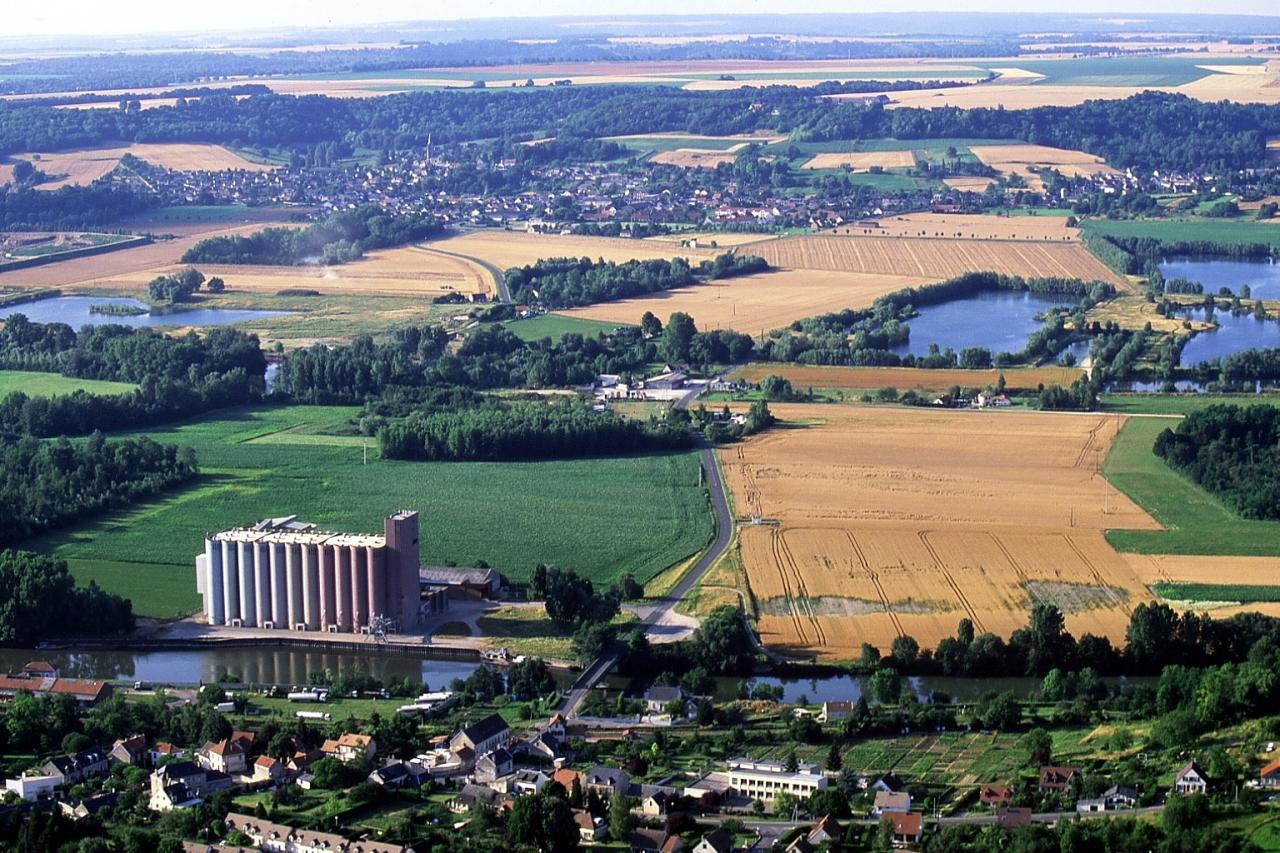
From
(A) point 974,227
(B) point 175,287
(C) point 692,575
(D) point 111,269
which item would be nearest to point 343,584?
(C) point 692,575

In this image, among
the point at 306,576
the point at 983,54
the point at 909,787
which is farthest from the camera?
the point at 983,54

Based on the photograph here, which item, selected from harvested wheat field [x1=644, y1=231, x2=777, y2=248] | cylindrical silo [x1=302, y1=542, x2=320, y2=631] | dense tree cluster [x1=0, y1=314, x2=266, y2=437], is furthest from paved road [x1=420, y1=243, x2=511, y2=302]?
cylindrical silo [x1=302, y1=542, x2=320, y2=631]

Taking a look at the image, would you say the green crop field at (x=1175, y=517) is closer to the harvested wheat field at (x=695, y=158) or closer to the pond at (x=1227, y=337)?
the pond at (x=1227, y=337)

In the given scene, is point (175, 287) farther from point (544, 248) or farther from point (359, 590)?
point (359, 590)

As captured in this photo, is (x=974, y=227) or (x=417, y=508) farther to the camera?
(x=974, y=227)

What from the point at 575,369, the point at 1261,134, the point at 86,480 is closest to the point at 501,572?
the point at 86,480

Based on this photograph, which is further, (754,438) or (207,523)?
(754,438)

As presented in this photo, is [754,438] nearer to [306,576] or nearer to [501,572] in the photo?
[501,572]

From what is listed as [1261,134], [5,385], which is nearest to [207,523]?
[5,385]

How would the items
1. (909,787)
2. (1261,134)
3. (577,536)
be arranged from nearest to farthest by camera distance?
(909,787)
(577,536)
(1261,134)
